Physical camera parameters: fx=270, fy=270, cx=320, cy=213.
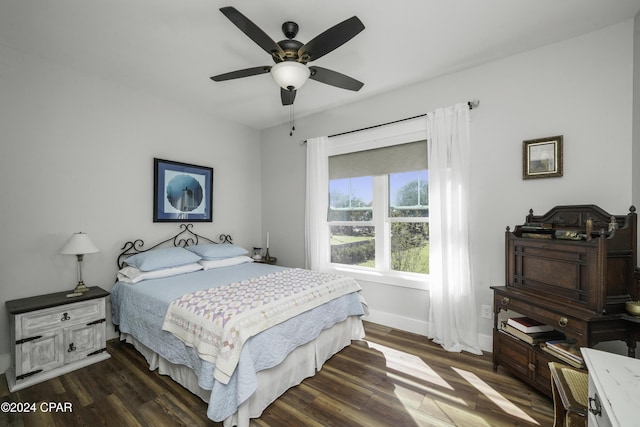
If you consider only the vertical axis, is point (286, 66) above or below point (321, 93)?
below

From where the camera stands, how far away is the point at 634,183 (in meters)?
2.06

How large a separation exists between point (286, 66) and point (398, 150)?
6.01 ft

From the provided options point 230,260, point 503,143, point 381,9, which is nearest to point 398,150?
point 503,143

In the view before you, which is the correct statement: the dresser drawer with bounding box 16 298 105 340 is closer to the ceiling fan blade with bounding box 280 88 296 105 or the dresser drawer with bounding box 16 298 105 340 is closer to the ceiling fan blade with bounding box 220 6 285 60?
the ceiling fan blade with bounding box 280 88 296 105

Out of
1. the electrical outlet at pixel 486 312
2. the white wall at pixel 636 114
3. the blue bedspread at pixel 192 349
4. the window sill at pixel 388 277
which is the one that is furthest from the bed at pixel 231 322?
the white wall at pixel 636 114

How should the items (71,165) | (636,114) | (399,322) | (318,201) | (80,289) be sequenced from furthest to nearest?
1. (318,201)
2. (399,322)
3. (71,165)
4. (80,289)
5. (636,114)

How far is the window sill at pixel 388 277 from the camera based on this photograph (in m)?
3.16

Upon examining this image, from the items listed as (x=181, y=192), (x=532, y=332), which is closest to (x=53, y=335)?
(x=181, y=192)

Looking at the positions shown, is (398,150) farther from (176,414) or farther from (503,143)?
(176,414)

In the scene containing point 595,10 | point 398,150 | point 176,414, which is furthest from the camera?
point 398,150

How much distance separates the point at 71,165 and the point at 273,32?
243 cm

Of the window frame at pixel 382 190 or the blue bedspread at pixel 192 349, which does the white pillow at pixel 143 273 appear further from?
the window frame at pixel 382 190

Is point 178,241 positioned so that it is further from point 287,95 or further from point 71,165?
point 287,95

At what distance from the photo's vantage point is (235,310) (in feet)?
6.15
